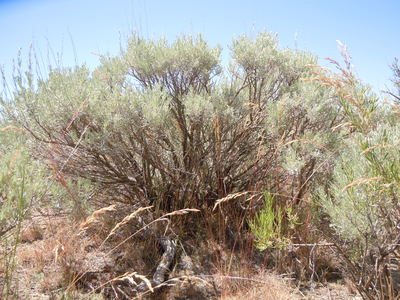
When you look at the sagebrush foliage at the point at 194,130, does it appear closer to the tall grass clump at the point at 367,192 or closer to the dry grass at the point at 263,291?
the tall grass clump at the point at 367,192

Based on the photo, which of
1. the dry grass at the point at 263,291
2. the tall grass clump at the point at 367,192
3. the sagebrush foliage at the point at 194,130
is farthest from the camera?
the sagebrush foliage at the point at 194,130

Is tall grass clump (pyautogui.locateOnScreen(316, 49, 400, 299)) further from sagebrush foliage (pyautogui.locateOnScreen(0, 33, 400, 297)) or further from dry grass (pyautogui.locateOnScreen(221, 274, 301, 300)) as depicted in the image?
dry grass (pyautogui.locateOnScreen(221, 274, 301, 300))

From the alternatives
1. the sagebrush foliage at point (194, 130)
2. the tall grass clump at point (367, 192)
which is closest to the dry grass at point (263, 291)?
the sagebrush foliage at point (194, 130)

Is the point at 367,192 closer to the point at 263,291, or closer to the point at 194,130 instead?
the point at 263,291

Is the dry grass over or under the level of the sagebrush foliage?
under

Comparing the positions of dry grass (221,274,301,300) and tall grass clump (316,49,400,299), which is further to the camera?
dry grass (221,274,301,300)

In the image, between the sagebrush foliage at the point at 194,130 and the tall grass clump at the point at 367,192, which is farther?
the sagebrush foliage at the point at 194,130

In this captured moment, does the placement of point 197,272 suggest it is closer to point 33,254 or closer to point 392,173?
point 33,254

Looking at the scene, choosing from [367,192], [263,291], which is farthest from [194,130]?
[367,192]

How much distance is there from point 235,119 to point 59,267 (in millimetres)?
2162

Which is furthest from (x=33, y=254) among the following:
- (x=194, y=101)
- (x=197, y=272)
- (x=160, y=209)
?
(x=194, y=101)

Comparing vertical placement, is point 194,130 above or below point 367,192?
above

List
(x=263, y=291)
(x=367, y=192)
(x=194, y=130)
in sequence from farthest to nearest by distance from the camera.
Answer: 1. (x=194, y=130)
2. (x=263, y=291)
3. (x=367, y=192)

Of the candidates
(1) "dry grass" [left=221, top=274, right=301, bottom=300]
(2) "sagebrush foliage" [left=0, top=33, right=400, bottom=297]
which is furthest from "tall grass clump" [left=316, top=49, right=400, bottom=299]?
(1) "dry grass" [left=221, top=274, right=301, bottom=300]
